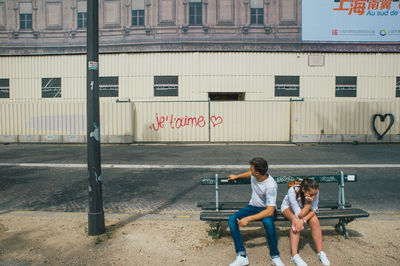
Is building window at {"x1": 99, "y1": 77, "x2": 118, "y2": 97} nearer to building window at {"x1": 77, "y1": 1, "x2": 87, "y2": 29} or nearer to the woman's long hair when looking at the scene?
building window at {"x1": 77, "y1": 1, "x2": 87, "y2": 29}

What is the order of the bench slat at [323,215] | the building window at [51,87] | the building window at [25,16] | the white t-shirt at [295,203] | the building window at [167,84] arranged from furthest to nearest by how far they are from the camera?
1. the building window at [25,16]
2. the building window at [51,87]
3. the building window at [167,84]
4. the bench slat at [323,215]
5. the white t-shirt at [295,203]

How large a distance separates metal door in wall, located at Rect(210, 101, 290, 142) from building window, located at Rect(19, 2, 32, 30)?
13736 millimetres

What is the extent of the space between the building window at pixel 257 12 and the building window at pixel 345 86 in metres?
6.00

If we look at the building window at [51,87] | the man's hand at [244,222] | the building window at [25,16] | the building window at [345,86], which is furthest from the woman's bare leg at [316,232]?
the building window at [25,16]

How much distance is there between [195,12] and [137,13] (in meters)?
3.72

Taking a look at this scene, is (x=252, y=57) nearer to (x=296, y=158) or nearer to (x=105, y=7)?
(x=296, y=158)

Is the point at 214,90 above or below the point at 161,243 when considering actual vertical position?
above

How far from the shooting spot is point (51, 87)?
60.4 feet

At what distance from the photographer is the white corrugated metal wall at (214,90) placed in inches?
639

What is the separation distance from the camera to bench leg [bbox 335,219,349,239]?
4005mm

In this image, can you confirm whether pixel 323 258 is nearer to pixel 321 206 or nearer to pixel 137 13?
pixel 321 206

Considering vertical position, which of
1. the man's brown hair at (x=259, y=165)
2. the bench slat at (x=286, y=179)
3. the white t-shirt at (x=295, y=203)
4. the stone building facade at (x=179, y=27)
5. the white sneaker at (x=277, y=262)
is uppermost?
the stone building facade at (x=179, y=27)

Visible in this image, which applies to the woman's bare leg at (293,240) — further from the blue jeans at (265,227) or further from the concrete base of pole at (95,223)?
the concrete base of pole at (95,223)

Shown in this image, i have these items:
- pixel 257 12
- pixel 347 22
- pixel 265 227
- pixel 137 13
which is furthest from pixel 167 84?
pixel 265 227
